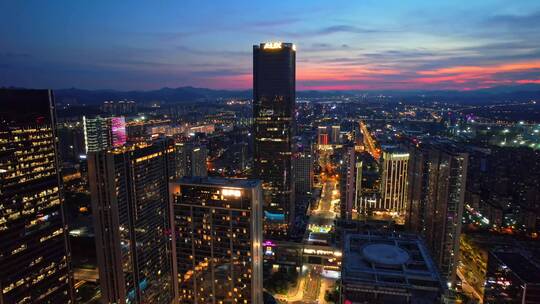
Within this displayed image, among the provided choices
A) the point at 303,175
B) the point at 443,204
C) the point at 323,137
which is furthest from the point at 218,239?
the point at 323,137

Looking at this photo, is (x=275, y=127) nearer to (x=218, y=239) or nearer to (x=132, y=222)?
(x=132, y=222)

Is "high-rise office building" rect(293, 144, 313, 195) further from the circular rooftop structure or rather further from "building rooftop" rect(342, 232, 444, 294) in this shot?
the circular rooftop structure

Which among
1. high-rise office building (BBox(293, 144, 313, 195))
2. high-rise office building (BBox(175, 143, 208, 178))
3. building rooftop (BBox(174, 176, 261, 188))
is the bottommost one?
high-rise office building (BBox(293, 144, 313, 195))

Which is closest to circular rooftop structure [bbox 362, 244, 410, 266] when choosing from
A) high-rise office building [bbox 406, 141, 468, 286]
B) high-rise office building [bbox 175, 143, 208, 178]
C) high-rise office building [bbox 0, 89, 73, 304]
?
high-rise office building [bbox 406, 141, 468, 286]

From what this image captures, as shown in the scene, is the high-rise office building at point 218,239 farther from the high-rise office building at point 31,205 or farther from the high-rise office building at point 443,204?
the high-rise office building at point 443,204

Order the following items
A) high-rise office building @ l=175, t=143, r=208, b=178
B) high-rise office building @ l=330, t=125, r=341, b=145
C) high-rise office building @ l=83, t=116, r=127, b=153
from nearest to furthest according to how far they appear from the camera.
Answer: high-rise office building @ l=175, t=143, r=208, b=178 → high-rise office building @ l=83, t=116, r=127, b=153 → high-rise office building @ l=330, t=125, r=341, b=145

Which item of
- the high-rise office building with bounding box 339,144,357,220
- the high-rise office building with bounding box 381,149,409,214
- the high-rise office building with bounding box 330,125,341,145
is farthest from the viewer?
the high-rise office building with bounding box 330,125,341,145

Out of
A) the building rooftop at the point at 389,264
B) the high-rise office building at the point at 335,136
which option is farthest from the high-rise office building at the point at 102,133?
the building rooftop at the point at 389,264
